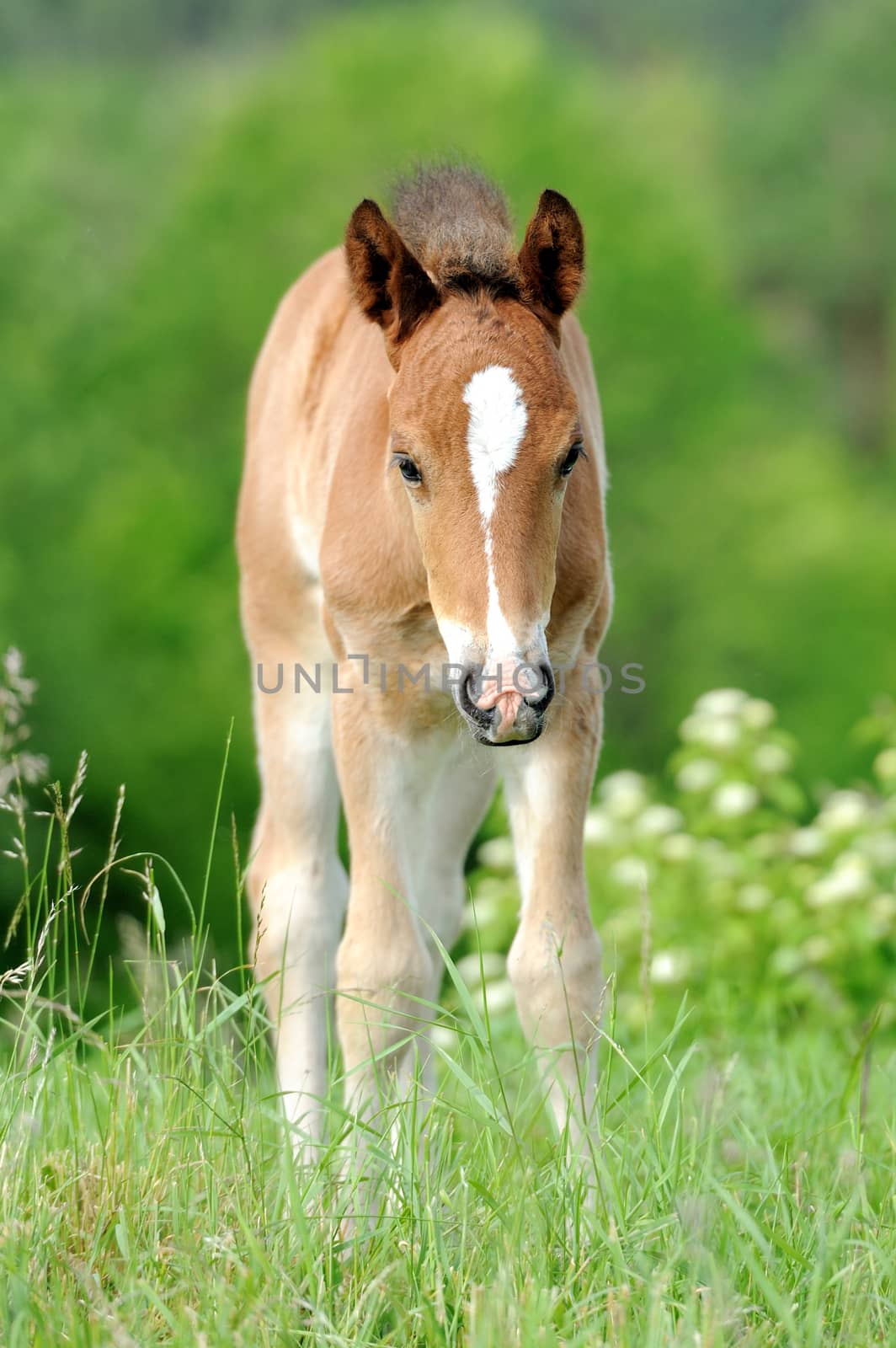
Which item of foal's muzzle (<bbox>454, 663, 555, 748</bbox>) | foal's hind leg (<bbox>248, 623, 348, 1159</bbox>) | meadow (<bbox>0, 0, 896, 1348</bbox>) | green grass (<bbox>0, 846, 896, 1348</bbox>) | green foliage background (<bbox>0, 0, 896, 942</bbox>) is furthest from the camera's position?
green foliage background (<bbox>0, 0, 896, 942</bbox>)

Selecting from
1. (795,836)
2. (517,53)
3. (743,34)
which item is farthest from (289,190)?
(743,34)

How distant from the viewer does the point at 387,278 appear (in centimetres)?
335

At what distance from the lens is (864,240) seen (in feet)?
94.0

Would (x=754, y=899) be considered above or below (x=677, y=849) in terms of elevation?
below

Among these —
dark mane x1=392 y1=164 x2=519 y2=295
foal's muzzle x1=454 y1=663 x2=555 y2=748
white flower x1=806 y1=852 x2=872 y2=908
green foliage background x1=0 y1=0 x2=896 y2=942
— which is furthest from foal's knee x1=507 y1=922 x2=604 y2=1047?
green foliage background x1=0 y1=0 x2=896 y2=942

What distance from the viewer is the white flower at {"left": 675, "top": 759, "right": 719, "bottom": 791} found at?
6.97m

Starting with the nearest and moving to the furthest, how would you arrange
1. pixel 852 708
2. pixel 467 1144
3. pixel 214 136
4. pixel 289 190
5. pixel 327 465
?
pixel 467 1144 < pixel 327 465 < pixel 852 708 < pixel 289 190 < pixel 214 136

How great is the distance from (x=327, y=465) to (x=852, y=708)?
18.0 metres

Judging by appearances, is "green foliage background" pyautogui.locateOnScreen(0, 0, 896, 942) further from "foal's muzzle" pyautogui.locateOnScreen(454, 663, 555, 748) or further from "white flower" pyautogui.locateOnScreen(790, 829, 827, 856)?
"foal's muzzle" pyautogui.locateOnScreen(454, 663, 555, 748)

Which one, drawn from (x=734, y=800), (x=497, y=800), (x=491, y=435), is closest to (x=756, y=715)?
(x=734, y=800)

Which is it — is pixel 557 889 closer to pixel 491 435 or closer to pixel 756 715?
pixel 491 435

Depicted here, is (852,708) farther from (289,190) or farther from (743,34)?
(743,34)

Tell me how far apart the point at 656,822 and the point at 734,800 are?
1.29ft

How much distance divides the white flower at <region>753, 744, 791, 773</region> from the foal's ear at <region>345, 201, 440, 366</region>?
13.0 feet
